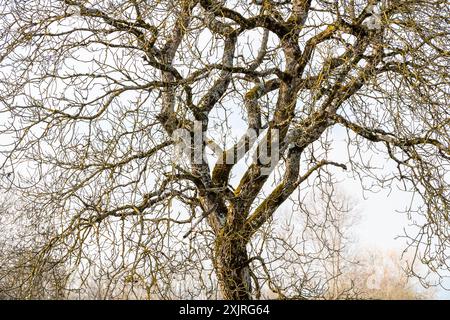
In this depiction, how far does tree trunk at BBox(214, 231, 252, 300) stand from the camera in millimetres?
5945

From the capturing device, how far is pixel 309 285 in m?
6.32

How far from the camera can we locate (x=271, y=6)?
621 centimetres

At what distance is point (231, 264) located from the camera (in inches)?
249

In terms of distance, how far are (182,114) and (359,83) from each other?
1.88 meters

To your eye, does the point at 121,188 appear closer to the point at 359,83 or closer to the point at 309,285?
the point at 309,285

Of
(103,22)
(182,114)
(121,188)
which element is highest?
(103,22)

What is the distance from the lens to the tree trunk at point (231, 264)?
19.5 ft

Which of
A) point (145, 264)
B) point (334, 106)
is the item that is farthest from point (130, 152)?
point (334, 106)

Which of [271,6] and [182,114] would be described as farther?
[271,6]
